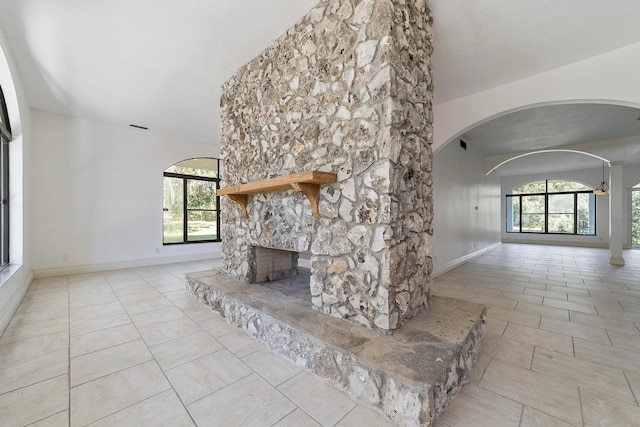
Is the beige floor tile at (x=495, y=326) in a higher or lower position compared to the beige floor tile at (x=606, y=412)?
lower

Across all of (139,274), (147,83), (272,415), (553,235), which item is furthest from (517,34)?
(553,235)

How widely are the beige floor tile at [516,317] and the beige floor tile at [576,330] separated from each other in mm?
69

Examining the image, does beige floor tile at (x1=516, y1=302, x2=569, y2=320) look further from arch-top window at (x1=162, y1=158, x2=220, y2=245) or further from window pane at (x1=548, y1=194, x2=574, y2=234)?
window pane at (x1=548, y1=194, x2=574, y2=234)

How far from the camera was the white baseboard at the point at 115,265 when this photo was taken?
4.55m

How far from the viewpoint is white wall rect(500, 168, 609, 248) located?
30.5 ft

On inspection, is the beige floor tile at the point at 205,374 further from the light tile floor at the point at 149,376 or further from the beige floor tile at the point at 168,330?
the beige floor tile at the point at 168,330

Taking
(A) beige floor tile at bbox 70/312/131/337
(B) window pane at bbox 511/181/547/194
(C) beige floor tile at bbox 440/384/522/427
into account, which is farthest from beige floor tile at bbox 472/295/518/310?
(B) window pane at bbox 511/181/547/194

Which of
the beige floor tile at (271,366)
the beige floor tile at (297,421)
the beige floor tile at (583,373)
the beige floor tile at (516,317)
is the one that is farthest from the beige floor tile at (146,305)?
the beige floor tile at (516,317)

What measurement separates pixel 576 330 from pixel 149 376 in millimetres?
3822

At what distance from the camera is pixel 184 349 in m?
2.20

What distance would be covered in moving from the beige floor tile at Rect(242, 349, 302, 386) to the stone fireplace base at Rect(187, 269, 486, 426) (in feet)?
0.18

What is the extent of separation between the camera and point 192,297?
11.5ft

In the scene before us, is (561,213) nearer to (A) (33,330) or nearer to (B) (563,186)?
(B) (563,186)

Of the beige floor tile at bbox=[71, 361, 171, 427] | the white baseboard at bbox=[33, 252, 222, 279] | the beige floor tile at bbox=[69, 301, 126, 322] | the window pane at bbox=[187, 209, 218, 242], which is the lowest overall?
the beige floor tile at bbox=[71, 361, 171, 427]
